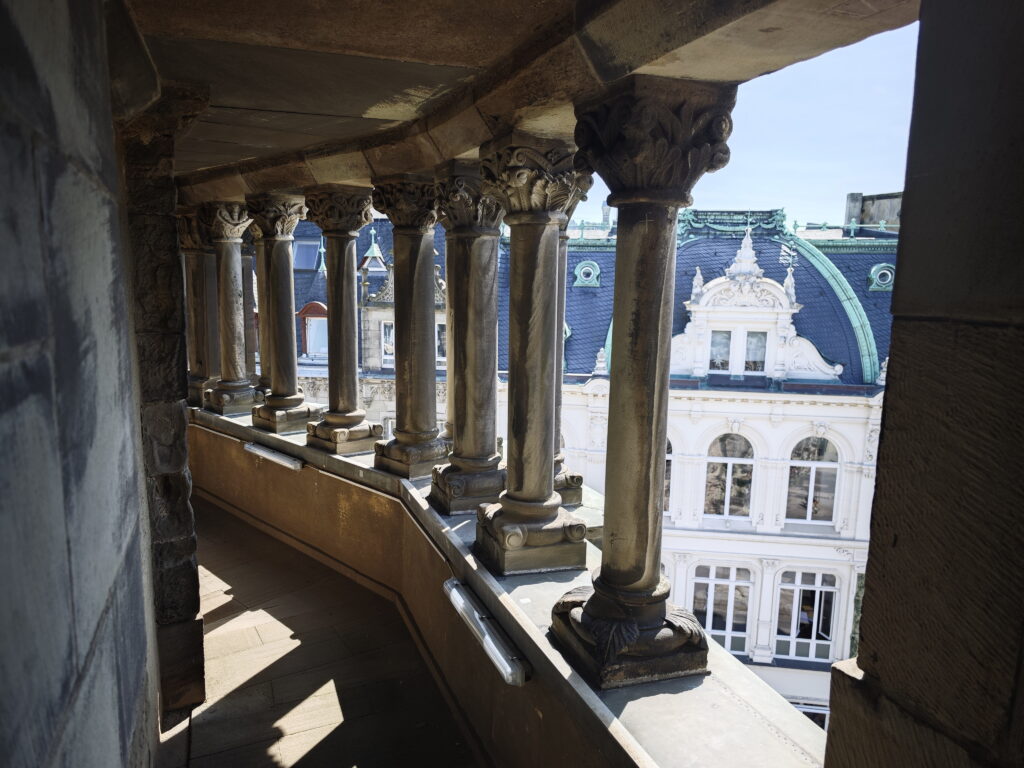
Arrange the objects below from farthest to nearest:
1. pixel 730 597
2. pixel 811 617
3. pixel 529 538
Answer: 1. pixel 811 617
2. pixel 730 597
3. pixel 529 538

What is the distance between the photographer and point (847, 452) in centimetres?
1708

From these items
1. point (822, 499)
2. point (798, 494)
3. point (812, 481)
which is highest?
point (812, 481)

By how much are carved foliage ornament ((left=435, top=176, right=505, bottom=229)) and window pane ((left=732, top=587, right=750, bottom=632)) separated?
1616 cm

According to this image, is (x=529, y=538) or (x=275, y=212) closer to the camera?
(x=529, y=538)

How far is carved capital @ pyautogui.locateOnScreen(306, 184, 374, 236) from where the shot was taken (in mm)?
5680

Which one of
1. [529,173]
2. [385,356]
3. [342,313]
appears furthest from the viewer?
[385,356]

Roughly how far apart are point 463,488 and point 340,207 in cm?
264

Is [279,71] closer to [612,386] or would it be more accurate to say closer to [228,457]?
[612,386]

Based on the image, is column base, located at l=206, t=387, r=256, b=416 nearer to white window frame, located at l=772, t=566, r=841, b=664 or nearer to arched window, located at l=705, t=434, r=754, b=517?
arched window, located at l=705, t=434, r=754, b=517

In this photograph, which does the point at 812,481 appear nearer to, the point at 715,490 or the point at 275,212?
the point at 715,490

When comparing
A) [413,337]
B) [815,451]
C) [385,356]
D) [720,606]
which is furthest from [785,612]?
[413,337]

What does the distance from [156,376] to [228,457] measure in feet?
13.6

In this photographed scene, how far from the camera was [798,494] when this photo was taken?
18.4 metres

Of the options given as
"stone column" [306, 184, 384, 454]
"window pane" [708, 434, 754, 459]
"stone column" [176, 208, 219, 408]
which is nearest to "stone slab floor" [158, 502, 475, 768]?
"stone column" [306, 184, 384, 454]
